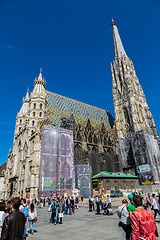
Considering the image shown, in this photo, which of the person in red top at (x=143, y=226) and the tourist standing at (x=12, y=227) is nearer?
the person in red top at (x=143, y=226)

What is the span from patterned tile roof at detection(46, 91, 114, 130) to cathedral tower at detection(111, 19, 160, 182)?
5860 millimetres

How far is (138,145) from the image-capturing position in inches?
1532

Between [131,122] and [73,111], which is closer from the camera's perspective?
[131,122]

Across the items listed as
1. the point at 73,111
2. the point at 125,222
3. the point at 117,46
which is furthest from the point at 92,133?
the point at 117,46

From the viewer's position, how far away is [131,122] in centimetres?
4309

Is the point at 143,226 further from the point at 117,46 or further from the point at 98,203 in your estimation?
the point at 117,46

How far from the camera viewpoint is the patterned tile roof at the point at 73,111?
1606 inches

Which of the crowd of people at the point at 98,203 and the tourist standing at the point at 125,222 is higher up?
the tourist standing at the point at 125,222

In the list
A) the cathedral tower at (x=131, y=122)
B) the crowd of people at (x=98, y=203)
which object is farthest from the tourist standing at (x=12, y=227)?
the cathedral tower at (x=131, y=122)

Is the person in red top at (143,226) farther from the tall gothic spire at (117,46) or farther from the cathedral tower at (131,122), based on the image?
the tall gothic spire at (117,46)

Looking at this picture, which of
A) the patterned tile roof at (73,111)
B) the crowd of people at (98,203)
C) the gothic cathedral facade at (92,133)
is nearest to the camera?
the crowd of people at (98,203)

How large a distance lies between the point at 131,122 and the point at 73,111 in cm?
1616

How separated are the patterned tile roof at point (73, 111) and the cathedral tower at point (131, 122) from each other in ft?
Result: 19.2

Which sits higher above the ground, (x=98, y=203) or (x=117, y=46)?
(x=117, y=46)
